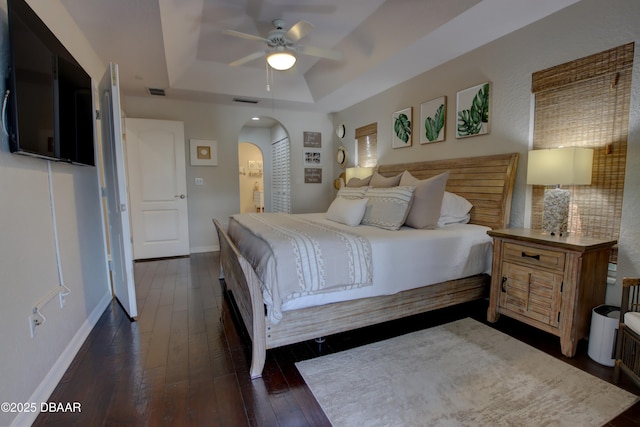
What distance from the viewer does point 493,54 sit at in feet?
9.40

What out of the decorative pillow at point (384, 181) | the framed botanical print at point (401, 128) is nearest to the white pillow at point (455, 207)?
the decorative pillow at point (384, 181)

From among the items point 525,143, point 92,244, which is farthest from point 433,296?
point 92,244

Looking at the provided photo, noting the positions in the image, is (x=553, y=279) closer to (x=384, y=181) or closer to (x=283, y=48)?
(x=384, y=181)

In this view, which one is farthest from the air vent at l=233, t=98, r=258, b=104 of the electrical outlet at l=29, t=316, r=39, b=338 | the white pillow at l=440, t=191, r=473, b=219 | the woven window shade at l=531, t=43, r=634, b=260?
the electrical outlet at l=29, t=316, r=39, b=338

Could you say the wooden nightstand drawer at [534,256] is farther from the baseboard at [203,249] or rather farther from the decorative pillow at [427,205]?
the baseboard at [203,249]

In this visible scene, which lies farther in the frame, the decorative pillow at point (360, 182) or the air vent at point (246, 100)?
the air vent at point (246, 100)

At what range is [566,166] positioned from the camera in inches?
82.1

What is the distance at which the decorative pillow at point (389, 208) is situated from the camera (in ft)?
8.70

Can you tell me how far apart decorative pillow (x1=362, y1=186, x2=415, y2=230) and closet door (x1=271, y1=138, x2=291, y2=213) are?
3.27m

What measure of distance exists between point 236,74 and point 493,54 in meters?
3.37

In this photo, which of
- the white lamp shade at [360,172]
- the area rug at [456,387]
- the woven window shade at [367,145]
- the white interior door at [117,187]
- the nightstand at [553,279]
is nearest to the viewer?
the area rug at [456,387]

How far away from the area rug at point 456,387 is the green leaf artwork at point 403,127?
2631 millimetres

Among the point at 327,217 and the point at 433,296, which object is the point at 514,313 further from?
the point at 327,217

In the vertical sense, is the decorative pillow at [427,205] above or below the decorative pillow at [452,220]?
above
